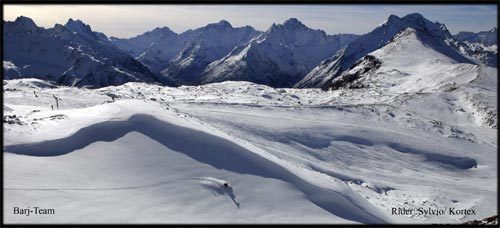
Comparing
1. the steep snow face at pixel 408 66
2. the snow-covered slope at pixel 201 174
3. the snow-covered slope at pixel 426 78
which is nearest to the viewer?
the snow-covered slope at pixel 201 174

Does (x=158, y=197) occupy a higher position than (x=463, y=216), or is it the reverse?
(x=158, y=197)

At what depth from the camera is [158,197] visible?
50.5 ft

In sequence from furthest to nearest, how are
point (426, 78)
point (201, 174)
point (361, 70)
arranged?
point (361, 70)
point (426, 78)
point (201, 174)

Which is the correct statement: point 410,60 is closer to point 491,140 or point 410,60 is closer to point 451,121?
point 451,121

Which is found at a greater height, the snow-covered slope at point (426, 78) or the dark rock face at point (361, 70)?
the snow-covered slope at point (426, 78)

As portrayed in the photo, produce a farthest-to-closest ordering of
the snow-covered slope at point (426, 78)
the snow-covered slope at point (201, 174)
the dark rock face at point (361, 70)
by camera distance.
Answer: the dark rock face at point (361, 70) → the snow-covered slope at point (426, 78) → the snow-covered slope at point (201, 174)

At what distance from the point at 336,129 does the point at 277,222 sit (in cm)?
2884

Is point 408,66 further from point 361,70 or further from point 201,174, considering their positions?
point 201,174

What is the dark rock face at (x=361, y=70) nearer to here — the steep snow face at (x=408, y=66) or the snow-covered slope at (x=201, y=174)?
the steep snow face at (x=408, y=66)

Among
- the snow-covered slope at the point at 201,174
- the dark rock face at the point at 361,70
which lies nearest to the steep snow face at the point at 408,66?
the dark rock face at the point at 361,70

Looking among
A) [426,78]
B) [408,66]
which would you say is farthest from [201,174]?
[408,66]

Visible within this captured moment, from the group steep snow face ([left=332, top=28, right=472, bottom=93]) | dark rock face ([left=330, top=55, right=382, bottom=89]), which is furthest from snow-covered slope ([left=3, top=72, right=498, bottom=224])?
dark rock face ([left=330, top=55, right=382, bottom=89])

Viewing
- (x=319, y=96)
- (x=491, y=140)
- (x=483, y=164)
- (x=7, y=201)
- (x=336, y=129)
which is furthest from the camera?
(x=319, y=96)

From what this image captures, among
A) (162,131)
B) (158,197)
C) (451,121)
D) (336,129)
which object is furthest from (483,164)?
A: (158,197)
